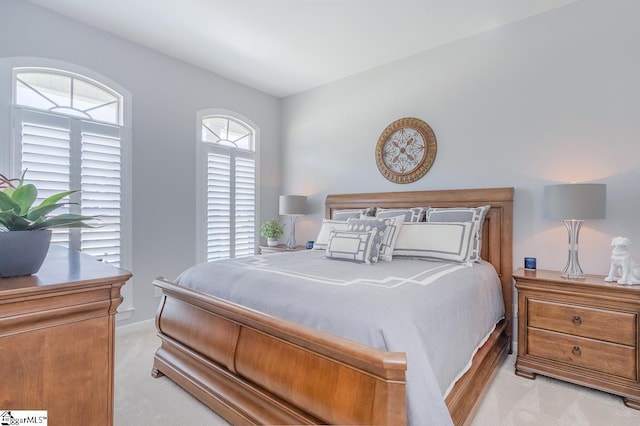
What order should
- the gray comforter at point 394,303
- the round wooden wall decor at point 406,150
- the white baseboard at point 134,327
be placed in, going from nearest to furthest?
the gray comforter at point 394,303, the white baseboard at point 134,327, the round wooden wall decor at point 406,150

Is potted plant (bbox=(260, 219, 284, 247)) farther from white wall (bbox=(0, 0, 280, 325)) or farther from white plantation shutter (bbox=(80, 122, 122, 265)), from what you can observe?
white plantation shutter (bbox=(80, 122, 122, 265))

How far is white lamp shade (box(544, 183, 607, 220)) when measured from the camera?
223 cm

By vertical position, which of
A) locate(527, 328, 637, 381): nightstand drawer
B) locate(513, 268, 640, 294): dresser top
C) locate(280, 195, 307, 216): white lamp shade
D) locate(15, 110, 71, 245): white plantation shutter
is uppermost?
locate(15, 110, 71, 245): white plantation shutter

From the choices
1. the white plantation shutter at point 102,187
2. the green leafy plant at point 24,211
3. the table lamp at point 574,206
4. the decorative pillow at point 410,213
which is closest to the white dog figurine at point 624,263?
the table lamp at point 574,206

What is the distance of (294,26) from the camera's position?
9.86 feet

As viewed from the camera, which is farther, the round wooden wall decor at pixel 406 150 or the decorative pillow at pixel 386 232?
the round wooden wall decor at pixel 406 150

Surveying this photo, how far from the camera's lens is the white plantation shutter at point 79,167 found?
8.76 feet

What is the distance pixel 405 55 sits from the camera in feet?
11.6

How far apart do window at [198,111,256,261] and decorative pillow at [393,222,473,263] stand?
7.53 ft

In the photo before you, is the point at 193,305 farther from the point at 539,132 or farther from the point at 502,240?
the point at 539,132

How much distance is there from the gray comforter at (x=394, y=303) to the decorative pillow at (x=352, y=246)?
0.13 metres

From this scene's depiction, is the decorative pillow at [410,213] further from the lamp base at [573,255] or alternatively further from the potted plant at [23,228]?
the potted plant at [23,228]

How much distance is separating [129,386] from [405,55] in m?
3.99

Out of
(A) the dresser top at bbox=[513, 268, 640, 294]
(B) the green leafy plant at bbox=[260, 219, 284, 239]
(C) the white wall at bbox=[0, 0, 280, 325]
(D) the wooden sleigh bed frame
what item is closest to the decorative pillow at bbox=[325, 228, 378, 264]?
(D) the wooden sleigh bed frame
